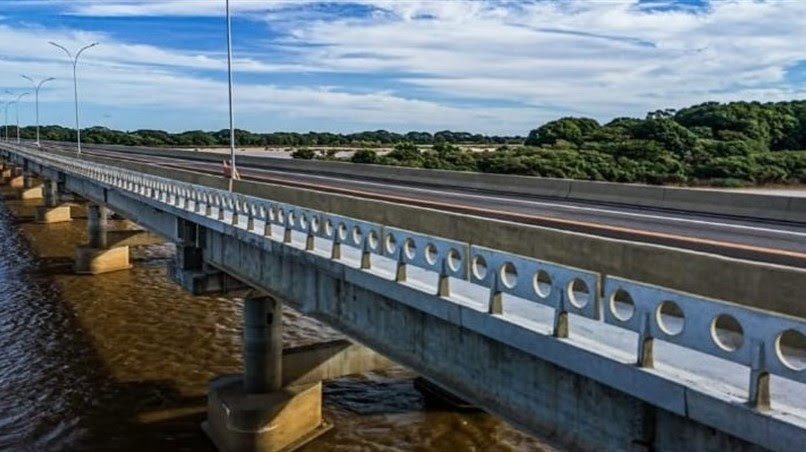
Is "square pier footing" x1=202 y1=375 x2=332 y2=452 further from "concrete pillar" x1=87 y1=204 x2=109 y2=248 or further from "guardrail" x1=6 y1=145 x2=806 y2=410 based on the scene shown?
"concrete pillar" x1=87 y1=204 x2=109 y2=248

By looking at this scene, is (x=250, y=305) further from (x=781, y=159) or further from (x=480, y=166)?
(x=480, y=166)

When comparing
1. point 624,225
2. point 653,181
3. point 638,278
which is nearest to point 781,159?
point 653,181

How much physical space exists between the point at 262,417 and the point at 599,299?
10975 mm

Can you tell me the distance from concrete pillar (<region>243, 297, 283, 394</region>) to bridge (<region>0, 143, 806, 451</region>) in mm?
31

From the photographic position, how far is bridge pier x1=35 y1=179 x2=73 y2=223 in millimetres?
56188

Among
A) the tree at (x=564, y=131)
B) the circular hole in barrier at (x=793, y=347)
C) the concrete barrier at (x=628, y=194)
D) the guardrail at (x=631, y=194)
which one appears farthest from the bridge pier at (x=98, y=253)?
the tree at (x=564, y=131)

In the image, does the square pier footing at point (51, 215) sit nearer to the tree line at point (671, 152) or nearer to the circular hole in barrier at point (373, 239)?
the tree line at point (671, 152)

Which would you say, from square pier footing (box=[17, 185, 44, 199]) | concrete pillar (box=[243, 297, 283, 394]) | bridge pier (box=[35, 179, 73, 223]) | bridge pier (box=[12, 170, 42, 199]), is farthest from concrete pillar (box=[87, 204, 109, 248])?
bridge pier (box=[12, 170, 42, 199])

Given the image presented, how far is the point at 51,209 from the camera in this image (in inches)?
2231

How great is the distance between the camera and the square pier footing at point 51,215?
2207 inches

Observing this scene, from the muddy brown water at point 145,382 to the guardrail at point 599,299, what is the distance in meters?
5.98

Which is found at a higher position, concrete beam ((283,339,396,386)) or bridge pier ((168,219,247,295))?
bridge pier ((168,219,247,295))

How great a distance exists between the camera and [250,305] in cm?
1778

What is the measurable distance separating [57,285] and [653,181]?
33.8 meters
